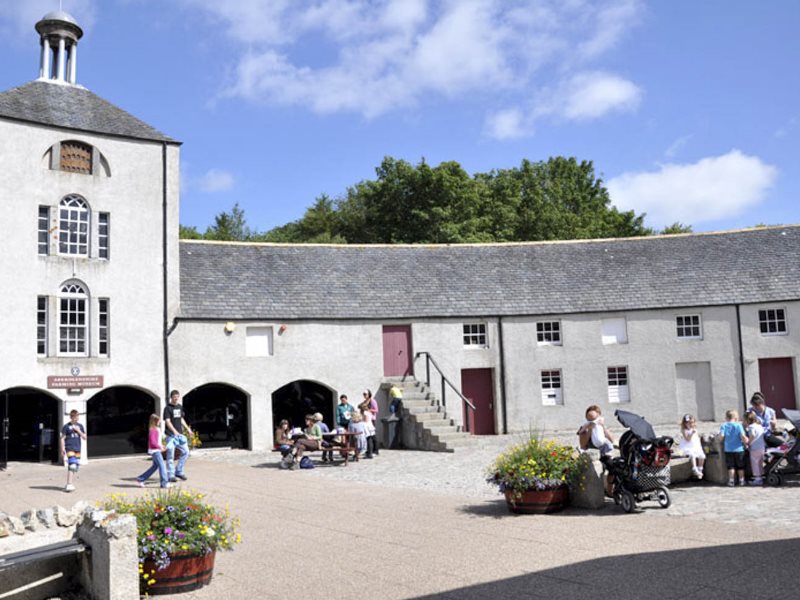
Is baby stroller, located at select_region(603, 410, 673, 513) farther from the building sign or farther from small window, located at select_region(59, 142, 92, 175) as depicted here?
small window, located at select_region(59, 142, 92, 175)

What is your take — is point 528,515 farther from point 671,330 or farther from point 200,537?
point 671,330

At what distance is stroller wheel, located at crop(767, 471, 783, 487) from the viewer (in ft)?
41.9

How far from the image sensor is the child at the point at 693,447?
13000 millimetres

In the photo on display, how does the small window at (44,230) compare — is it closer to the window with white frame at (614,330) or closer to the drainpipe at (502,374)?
the drainpipe at (502,374)

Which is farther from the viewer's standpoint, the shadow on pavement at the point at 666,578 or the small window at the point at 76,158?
the small window at the point at 76,158

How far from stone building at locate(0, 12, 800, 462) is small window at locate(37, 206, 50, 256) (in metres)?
0.07

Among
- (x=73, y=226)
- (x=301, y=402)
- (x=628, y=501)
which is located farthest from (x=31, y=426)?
(x=628, y=501)

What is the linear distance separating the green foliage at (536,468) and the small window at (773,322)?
18.3m

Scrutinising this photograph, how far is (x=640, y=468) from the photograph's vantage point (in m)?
10.6

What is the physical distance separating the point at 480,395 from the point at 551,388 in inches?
98.6

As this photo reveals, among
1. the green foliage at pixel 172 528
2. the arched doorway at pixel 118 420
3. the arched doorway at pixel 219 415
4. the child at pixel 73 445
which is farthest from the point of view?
the arched doorway at pixel 219 415

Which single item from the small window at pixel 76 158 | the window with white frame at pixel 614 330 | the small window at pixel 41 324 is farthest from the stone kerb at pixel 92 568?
the window with white frame at pixel 614 330

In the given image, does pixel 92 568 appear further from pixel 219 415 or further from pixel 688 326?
pixel 688 326

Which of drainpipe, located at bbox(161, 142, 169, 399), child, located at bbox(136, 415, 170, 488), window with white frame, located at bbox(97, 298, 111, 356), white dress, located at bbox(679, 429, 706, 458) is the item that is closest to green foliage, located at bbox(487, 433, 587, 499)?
white dress, located at bbox(679, 429, 706, 458)
